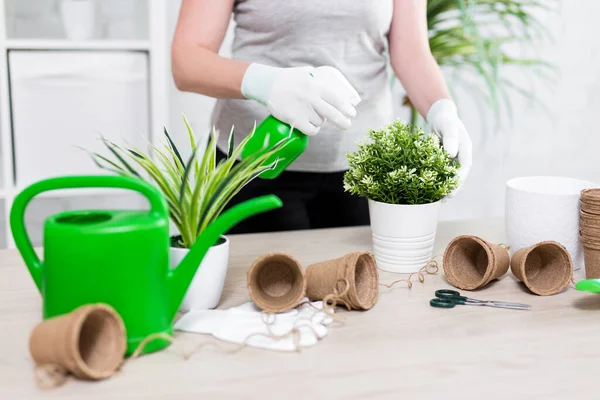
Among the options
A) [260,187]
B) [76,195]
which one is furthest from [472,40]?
[76,195]

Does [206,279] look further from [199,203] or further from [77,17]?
[77,17]

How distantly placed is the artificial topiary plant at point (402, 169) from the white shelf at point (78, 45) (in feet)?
4.45

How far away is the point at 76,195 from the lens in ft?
7.61

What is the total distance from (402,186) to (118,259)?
0.51m

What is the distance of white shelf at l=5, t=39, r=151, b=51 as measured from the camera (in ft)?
7.08

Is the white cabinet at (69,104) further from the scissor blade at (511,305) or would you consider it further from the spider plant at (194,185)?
the scissor blade at (511,305)

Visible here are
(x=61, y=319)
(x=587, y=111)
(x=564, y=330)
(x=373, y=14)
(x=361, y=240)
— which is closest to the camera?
(x=61, y=319)

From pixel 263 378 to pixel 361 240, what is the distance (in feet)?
2.00

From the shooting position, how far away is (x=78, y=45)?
86.7 inches

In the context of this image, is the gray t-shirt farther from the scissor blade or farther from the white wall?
the white wall

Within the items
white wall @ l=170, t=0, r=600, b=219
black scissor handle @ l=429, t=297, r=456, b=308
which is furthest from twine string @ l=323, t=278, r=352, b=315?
white wall @ l=170, t=0, r=600, b=219

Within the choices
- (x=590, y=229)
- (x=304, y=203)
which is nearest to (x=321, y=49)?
(x=304, y=203)

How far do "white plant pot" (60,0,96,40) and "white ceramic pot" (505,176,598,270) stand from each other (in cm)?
163

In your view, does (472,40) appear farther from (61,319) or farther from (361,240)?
(61,319)
